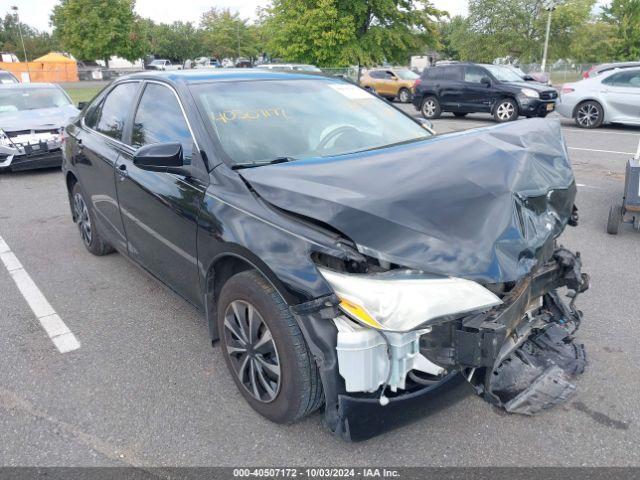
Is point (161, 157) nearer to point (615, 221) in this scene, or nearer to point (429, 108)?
point (615, 221)

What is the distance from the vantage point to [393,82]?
2342cm

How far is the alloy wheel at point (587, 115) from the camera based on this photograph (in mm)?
13533

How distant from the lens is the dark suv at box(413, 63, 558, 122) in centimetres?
1465

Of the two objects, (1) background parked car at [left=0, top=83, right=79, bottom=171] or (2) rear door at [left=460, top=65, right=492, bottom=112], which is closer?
(1) background parked car at [left=0, top=83, right=79, bottom=171]

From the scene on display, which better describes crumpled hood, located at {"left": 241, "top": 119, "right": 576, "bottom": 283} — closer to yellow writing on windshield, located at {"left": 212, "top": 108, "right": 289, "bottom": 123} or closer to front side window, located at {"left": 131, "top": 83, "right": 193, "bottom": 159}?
yellow writing on windshield, located at {"left": 212, "top": 108, "right": 289, "bottom": 123}

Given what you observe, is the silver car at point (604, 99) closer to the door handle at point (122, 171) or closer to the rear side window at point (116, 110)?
the rear side window at point (116, 110)

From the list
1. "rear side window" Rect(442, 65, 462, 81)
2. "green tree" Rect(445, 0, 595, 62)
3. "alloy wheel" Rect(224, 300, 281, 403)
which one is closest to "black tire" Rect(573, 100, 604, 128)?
"rear side window" Rect(442, 65, 462, 81)

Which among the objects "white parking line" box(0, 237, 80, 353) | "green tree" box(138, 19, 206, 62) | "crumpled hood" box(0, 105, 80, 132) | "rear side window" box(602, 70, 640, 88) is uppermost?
"green tree" box(138, 19, 206, 62)

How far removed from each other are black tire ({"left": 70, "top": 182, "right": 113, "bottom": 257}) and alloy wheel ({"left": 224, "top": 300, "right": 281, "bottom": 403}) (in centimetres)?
256

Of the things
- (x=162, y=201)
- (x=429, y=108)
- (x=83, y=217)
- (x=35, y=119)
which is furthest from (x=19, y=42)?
(x=162, y=201)

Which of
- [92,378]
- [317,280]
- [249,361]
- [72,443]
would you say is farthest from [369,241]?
[92,378]

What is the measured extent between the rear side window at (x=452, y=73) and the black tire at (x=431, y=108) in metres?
0.75

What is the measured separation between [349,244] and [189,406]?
1.38 meters

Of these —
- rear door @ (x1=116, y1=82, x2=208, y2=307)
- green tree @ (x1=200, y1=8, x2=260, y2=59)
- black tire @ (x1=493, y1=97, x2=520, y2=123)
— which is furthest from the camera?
green tree @ (x1=200, y1=8, x2=260, y2=59)
